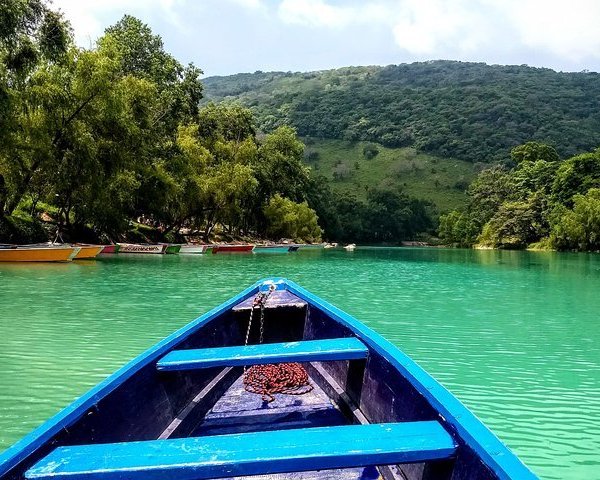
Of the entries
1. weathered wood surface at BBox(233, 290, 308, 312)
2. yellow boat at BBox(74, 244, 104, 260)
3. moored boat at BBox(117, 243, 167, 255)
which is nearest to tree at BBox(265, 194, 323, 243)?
moored boat at BBox(117, 243, 167, 255)

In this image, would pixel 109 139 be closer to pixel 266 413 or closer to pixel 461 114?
pixel 266 413

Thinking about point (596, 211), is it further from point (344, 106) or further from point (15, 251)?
point (344, 106)

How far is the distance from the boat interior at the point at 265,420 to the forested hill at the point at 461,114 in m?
135

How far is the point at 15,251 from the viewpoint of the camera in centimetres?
2353

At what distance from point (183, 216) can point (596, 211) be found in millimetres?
45550

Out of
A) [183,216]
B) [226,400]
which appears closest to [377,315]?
[226,400]

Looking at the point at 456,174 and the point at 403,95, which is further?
the point at 403,95

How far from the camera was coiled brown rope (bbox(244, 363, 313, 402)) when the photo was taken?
4.77 metres

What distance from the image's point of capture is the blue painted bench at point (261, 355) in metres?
3.84

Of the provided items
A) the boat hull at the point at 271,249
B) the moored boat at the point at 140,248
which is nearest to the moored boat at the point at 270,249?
the boat hull at the point at 271,249

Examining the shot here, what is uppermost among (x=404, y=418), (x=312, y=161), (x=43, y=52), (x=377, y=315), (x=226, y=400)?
(x=312, y=161)

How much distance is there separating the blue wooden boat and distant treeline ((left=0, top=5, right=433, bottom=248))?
19.4m

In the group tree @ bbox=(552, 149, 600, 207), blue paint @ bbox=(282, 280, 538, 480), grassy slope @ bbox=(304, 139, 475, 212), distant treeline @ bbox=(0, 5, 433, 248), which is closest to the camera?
blue paint @ bbox=(282, 280, 538, 480)

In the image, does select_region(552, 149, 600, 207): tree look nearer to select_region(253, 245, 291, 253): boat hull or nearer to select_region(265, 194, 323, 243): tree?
select_region(265, 194, 323, 243): tree
